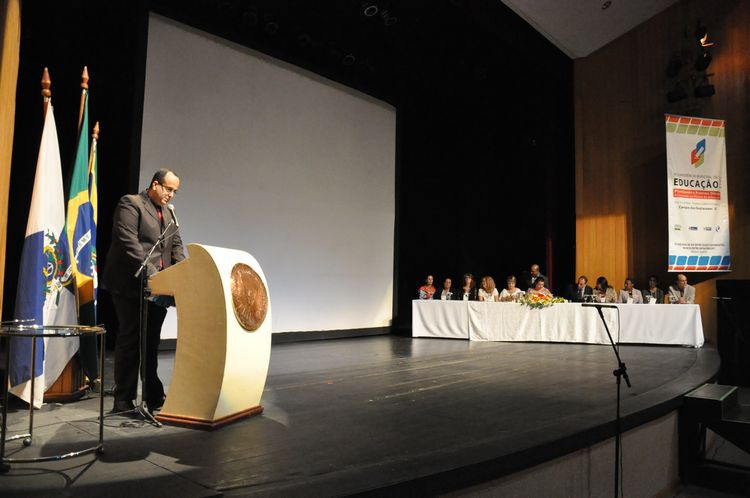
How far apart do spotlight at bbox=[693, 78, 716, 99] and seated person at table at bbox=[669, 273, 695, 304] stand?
2.71 metres

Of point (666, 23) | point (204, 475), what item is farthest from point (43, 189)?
point (666, 23)

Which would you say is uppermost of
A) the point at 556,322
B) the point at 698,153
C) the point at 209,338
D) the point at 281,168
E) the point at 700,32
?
the point at 700,32

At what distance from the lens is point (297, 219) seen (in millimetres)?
7207

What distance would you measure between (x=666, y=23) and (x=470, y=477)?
29.5 ft

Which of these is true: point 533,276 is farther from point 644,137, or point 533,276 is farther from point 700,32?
point 700,32

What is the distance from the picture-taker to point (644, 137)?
8.50 metres

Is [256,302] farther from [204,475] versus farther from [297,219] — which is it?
[297,219]

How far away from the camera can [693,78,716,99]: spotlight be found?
24.8ft

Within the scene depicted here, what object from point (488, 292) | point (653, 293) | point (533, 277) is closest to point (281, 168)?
point (488, 292)

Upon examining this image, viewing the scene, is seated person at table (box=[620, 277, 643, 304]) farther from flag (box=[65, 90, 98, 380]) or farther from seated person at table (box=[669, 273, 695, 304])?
flag (box=[65, 90, 98, 380])

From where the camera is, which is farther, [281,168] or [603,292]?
[603,292]

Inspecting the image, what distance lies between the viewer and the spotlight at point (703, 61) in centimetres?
753

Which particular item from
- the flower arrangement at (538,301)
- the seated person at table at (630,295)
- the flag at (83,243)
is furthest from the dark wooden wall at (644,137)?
the flag at (83,243)

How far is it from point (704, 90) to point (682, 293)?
302cm
